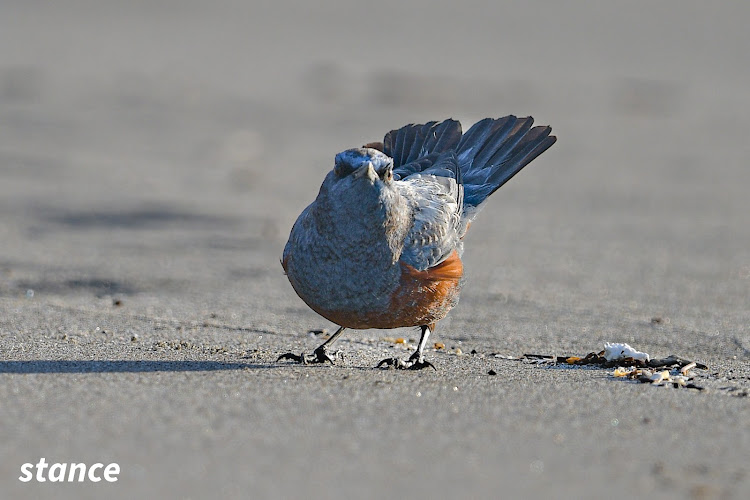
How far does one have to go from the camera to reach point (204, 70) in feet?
69.4

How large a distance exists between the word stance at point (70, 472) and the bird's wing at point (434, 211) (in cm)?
206

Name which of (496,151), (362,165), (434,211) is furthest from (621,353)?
(496,151)

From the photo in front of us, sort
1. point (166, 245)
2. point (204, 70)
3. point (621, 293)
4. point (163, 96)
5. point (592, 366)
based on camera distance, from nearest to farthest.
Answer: point (592, 366)
point (621, 293)
point (166, 245)
point (163, 96)
point (204, 70)

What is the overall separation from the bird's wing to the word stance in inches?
81.1

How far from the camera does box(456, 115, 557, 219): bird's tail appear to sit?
6203mm

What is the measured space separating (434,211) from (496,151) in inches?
46.0

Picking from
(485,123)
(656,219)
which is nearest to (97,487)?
(485,123)

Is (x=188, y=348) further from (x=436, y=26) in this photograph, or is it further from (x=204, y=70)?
(x=436, y=26)

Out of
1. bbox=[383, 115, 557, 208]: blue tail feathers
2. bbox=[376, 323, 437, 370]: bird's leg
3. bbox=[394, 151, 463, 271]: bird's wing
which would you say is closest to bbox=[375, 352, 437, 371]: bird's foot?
bbox=[376, 323, 437, 370]: bird's leg

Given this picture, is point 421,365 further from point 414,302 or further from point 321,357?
point 321,357

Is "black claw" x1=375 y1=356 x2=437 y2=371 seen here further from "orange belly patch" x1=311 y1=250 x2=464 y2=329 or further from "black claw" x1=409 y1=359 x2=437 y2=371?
"orange belly patch" x1=311 y1=250 x2=464 y2=329

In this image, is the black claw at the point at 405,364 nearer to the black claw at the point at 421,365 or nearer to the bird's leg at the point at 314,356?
the black claw at the point at 421,365

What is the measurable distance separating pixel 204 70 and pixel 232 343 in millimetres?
16618

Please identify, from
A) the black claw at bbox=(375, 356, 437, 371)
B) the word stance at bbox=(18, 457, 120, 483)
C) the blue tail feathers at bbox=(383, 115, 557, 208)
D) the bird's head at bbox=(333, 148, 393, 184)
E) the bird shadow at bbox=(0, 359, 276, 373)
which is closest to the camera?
the word stance at bbox=(18, 457, 120, 483)
